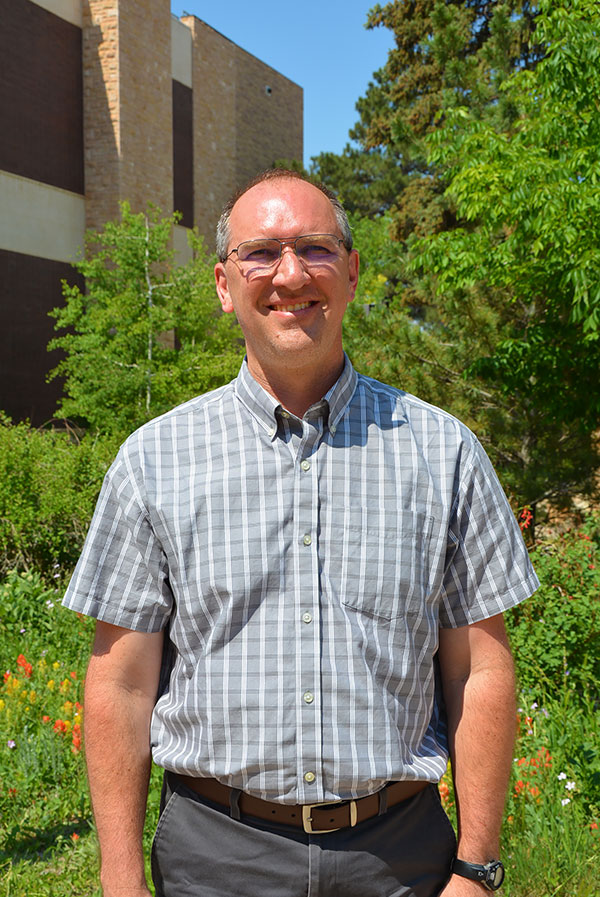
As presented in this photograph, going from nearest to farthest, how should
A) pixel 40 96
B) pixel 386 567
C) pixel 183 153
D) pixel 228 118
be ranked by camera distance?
pixel 386 567
pixel 40 96
pixel 183 153
pixel 228 118

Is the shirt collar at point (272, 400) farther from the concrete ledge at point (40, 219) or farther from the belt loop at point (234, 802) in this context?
the concrete ledge at point (40, 219)

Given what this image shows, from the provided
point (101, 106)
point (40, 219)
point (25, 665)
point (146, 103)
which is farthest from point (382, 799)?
point (146, 103)

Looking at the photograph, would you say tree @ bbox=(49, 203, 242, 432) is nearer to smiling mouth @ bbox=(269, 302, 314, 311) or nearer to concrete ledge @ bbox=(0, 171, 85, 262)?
concrete ledge @ bbox=(0, 171, 85, 262)

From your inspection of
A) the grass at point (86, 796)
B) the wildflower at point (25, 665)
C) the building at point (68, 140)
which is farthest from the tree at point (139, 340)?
the grass at point (86, 796)

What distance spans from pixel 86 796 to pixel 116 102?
1949 centimetres

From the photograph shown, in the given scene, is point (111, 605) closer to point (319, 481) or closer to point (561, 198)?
point (319, 481)

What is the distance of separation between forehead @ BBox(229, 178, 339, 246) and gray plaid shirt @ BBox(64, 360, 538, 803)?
13.5 inches

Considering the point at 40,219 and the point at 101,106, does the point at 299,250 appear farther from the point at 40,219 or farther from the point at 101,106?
the point at 101,106

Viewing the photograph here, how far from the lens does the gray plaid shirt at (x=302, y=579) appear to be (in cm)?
181

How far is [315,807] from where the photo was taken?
5.88ft

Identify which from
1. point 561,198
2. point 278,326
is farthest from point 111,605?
point 561,198

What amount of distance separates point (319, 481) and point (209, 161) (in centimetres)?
2664

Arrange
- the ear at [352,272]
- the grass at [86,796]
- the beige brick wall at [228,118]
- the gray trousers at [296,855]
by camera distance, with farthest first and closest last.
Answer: the beige brick wall at [228,118]
the grass at [86,796]
the ear at [352,272]
the gray trousers at [296,855]

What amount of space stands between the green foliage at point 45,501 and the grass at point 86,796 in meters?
2.81
